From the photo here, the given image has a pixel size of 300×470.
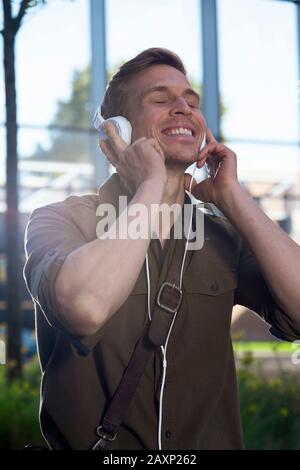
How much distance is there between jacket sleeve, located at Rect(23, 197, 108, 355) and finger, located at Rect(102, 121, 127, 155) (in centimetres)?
23

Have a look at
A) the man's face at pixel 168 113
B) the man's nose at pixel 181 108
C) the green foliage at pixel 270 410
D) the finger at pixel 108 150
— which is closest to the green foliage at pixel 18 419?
the green foliage at pixel 270 410

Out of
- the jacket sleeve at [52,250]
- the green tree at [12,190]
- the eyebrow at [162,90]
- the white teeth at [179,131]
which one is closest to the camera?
the jacket sleeve at [52,250]

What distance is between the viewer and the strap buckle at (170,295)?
2168 millimetres

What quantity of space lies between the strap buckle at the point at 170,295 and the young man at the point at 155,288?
0.18ft

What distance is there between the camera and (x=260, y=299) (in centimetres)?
243

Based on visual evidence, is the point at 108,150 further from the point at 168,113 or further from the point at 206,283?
the point at 206,283

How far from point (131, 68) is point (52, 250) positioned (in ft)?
A: 2.79

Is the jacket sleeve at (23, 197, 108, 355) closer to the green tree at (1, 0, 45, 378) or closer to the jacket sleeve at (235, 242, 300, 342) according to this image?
the jacket sleeve at (235, 242, 300, 342)

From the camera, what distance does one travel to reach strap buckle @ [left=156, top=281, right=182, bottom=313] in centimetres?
217

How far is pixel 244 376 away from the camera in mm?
5688

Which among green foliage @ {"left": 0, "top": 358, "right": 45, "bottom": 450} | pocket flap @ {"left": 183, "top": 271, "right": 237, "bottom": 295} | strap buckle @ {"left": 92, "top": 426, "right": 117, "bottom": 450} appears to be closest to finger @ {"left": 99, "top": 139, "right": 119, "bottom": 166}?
pocket flap @ {"left": 183, "top": 271, "right": 237, "bottom": 295}

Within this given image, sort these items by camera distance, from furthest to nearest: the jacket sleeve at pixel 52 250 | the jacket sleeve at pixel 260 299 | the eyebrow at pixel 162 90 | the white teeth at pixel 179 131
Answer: the eyebrow at pixel 162 90 < the white teeth at pixel 179 131 < the jacket sleeve at pixel 260 299 < the jacket sleeve at pixel 52 250

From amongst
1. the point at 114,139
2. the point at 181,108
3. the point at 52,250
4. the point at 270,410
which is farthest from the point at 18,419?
the point at 52,250

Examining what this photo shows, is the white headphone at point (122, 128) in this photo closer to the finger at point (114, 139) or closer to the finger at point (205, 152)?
the finger at point (114, 139)
